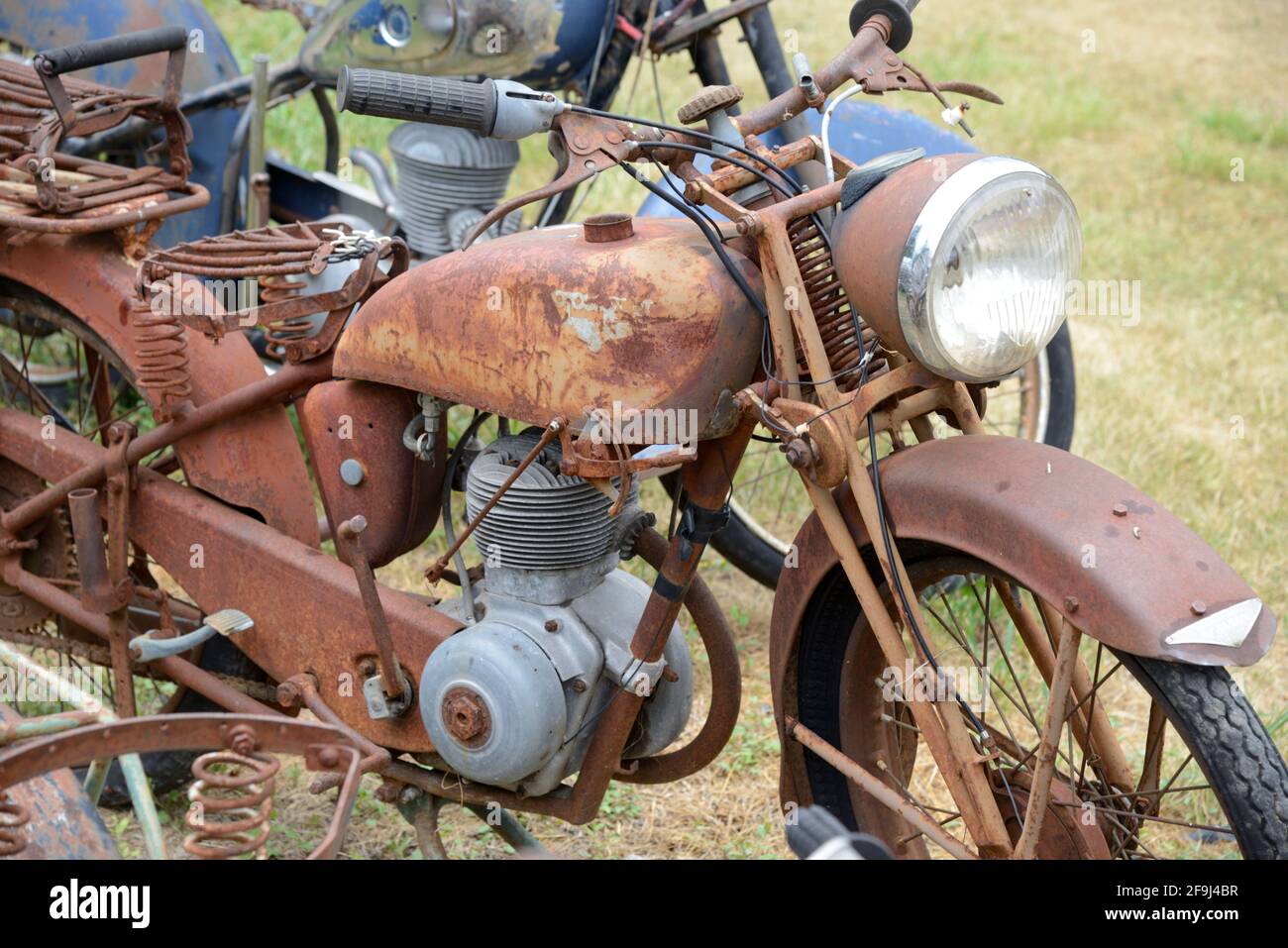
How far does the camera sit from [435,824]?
2.47 meters

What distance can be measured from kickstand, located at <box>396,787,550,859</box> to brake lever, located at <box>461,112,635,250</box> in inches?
40.3

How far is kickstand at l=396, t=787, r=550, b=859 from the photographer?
2.44 metres

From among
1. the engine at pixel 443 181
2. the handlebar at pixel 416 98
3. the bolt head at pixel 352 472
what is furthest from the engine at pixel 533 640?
the engine at pixel 443 181

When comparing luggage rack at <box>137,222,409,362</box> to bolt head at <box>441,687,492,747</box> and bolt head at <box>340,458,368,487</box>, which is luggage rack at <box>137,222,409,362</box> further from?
bolt head at <box>441,687,492,747</box>

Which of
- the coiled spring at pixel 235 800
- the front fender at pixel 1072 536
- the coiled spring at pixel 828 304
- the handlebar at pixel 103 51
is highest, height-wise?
the handlebar at pixel 103 51

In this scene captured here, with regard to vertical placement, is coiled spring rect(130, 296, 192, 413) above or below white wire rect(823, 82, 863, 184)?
below

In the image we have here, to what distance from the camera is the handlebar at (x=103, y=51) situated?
2.41 m

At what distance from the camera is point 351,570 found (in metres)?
2.42

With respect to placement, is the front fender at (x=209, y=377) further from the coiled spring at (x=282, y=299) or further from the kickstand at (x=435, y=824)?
the kickstand at (x=435, y=824)

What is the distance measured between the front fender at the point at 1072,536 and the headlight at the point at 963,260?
14cm

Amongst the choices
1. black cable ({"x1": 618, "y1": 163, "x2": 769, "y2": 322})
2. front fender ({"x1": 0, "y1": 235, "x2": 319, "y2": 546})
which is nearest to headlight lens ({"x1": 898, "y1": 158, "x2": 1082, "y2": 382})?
black cable ({"x1": 618, "y1": 163, "x2": 769, "y2": 322})

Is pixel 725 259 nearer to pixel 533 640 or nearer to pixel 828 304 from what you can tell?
pixel 828 304
